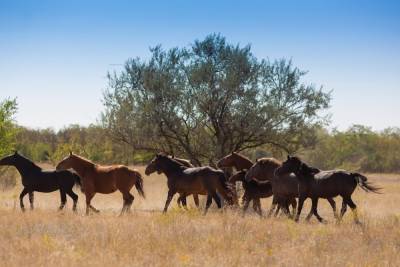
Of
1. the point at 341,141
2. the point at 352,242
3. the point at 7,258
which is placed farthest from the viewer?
the point at 341,141

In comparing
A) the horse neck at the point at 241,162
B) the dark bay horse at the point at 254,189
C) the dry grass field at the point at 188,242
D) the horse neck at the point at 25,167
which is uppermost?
the horse neck at the point at 241,162

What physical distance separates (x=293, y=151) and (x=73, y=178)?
30.7 feet

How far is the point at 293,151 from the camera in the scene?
888 inches

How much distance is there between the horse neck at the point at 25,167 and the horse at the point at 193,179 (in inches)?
138

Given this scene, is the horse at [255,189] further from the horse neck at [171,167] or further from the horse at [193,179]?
the horse neck at [171,167]

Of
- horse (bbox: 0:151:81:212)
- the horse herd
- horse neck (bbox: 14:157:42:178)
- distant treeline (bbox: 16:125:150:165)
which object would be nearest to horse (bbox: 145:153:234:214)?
the horse herd

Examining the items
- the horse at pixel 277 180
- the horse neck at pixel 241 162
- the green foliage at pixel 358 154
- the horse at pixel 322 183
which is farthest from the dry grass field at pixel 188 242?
the green foliage at pixel 358 154

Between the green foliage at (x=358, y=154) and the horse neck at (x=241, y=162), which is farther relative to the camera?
the green foliage at (x=358, y=154)

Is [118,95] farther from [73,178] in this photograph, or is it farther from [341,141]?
[341,141]

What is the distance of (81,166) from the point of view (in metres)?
17.2

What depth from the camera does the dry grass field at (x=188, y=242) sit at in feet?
29.0

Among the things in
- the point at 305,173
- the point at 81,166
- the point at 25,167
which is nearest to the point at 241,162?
the point at 305,173

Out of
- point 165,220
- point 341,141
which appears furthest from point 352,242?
point 341,141

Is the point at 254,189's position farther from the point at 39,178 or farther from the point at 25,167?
the point at 25,167
